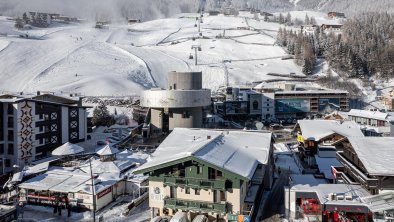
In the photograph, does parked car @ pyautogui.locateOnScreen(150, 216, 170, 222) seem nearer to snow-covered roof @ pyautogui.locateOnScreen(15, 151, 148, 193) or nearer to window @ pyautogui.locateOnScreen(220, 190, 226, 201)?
window @ pyautogui.locateOnScreen(220, 190, 226, 201)

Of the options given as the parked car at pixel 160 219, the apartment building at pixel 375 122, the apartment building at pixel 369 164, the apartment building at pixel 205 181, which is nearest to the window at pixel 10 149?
the apartment building at pixel 205 181

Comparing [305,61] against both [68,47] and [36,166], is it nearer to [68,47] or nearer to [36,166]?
[68,47]

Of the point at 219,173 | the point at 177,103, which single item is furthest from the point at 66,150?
the point at 177,103

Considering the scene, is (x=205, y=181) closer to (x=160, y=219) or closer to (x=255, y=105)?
(x=160, y=219)

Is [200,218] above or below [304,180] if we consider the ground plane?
below

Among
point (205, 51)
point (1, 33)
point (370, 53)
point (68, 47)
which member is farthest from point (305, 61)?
point (1, 33)

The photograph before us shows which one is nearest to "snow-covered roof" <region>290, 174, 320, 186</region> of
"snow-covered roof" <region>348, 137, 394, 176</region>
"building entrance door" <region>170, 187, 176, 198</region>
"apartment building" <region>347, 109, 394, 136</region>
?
"snow-covered roof" <region>348, 137, 394, 176</region>
